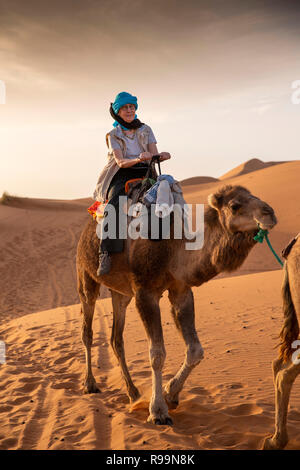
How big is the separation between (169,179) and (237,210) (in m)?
1.10

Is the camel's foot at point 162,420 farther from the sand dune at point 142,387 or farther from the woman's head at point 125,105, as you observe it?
the woman's head at point 125,105

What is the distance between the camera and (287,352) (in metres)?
3.84

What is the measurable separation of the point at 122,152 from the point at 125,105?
550 millimetres

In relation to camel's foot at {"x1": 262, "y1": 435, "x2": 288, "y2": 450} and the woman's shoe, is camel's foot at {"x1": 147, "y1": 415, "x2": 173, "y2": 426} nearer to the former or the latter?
camel's foot at {"x1": 262, "y1": 435, "x2": 288, "y2": 450}

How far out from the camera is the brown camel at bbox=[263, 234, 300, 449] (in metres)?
3.63

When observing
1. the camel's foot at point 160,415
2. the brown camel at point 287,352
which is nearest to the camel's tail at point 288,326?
the brown camel at point 287,352

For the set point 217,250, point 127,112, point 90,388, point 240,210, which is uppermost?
point 127,112

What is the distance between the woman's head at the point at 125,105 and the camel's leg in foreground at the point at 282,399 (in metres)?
3.21

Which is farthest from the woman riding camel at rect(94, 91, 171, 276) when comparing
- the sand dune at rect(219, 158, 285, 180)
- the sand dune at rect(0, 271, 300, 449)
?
the sand dune at rect(219, 158, 285, 180)

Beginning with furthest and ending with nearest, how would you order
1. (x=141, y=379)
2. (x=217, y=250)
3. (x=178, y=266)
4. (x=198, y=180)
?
(x=198, y=180)
(x=141, y=379)
(x=178, y=266)
(x=217, y=250)

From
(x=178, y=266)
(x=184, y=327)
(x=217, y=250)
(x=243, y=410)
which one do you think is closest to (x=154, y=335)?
(x=184, y=327)

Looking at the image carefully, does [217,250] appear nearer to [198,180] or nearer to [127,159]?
[127,159]

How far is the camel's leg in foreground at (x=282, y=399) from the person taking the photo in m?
3.72

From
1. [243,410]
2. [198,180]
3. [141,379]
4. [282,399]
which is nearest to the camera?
[282,399]
